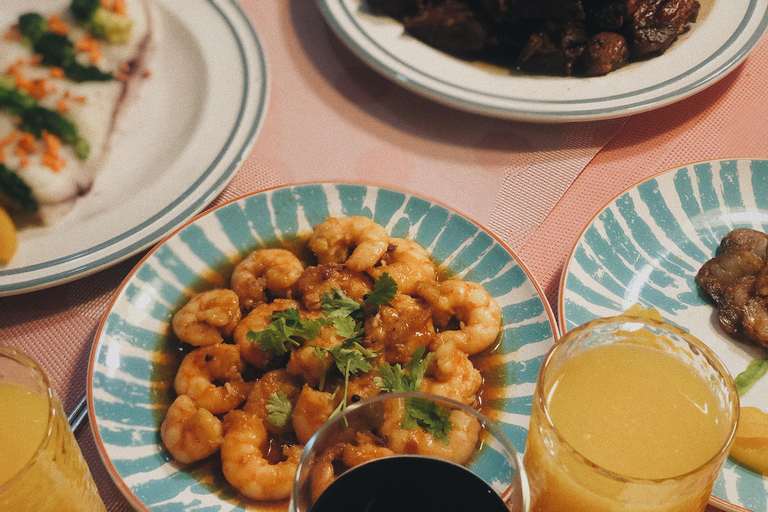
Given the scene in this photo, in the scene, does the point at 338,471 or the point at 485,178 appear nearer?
the point at 338,471

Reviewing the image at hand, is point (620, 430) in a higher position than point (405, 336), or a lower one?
higher

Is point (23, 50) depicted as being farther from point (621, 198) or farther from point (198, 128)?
Result: point (621, 198)

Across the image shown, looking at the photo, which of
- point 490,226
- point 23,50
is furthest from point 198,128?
point 490,226

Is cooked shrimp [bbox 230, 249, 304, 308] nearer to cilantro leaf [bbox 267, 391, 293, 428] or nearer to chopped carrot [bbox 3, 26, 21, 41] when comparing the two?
cilantro leaf [bbox 267, 391, 293, 428]

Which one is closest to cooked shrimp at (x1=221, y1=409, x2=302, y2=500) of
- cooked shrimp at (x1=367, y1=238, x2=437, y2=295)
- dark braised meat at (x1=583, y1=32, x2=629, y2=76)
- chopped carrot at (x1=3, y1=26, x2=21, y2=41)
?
cooked shrimp at (x1=367, y1=238, x2=437, y2=295)

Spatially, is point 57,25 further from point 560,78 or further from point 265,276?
point 560,78

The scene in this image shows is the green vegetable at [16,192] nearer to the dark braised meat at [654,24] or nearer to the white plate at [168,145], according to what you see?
the white plate at [168,145]
